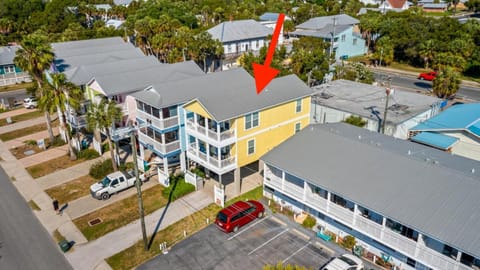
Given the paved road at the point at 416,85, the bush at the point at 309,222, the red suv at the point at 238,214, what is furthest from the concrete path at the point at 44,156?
the paved road at the point at 416,85

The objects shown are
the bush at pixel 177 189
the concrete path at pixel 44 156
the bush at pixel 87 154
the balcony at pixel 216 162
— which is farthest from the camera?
the bush at pixel 87 154

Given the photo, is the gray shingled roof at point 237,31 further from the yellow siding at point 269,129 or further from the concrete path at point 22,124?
the yellow siding at point 269,129

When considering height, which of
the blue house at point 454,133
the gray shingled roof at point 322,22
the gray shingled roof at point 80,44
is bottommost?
the blue house at point 454,133

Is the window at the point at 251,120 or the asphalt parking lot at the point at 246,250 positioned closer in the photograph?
the asphalt parking lot at the point at 246,250

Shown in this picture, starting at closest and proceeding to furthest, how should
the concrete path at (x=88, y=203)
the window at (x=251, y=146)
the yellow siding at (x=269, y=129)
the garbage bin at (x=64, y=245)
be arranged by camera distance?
the garbage bin at (x=64, y=245), the concrete path at (x=88, y=203), the yellow siding at (x=269, y=129), the window at (x=251, y=146)

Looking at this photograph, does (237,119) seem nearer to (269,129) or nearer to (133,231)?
(269,129)

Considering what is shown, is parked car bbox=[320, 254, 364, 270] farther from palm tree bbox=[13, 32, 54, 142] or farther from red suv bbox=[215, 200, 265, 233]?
palm tree bbox=[13, 32, 54, 142]

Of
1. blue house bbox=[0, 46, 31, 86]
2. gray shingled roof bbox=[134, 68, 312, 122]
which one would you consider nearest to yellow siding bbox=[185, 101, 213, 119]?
gray shingled roof bbox=[134, 68, 312, 122]

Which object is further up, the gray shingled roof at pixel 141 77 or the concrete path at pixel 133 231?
the gray shingled roof at pixel 141 77
